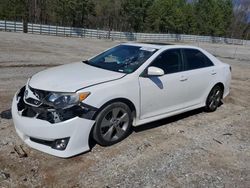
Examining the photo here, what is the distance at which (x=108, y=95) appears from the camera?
157 inches

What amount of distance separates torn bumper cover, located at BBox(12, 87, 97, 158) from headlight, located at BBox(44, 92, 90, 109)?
6 centimetres

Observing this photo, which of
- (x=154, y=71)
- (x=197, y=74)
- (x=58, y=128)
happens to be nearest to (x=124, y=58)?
(x=154, y=71)

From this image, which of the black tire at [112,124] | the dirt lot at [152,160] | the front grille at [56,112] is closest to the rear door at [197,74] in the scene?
the dirt lot at [152,160]

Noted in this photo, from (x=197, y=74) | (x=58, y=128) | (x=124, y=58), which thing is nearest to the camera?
(x=58, y=128)

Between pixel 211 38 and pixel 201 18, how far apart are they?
681cm

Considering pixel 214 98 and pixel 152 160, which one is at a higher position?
pixel 214 98

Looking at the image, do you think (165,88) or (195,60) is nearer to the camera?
(165,88)

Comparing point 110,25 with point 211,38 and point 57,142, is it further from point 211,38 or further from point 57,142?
point 57,142

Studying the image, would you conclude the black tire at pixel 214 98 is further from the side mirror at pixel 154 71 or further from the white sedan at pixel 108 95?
the side mirror at pixel 154 71

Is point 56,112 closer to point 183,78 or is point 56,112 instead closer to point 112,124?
point 112,124

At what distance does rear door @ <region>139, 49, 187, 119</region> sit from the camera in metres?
4.53

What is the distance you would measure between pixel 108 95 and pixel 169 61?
5.17 ft

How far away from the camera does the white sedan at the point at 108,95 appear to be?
3676mm

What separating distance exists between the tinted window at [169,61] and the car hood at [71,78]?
0.83m
